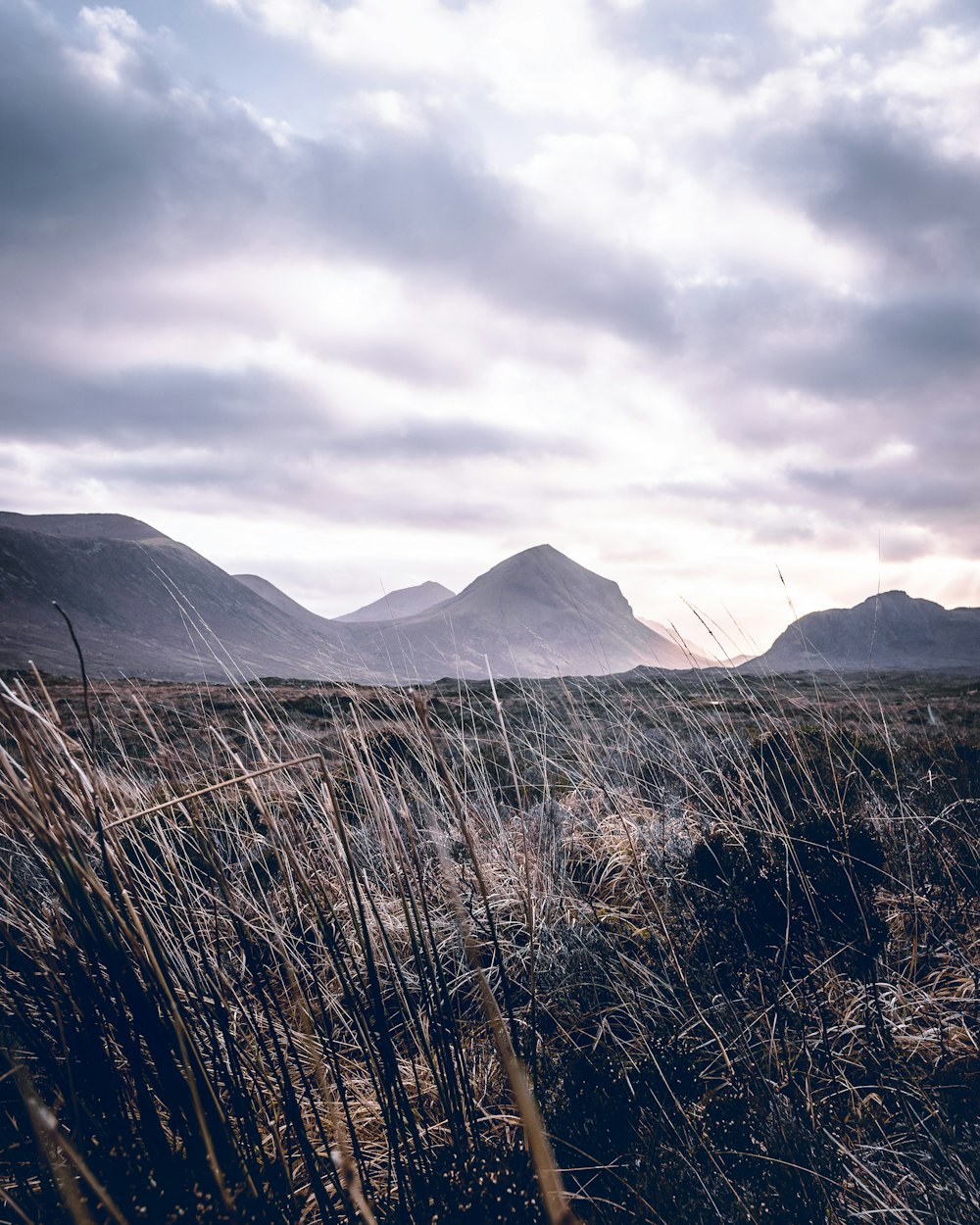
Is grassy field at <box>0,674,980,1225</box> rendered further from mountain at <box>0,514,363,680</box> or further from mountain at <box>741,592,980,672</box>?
mountain at <box>0,514,363,680</box>

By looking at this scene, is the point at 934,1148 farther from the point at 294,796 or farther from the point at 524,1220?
the point at 294,796

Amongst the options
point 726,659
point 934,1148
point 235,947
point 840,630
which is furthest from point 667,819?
point 840,630

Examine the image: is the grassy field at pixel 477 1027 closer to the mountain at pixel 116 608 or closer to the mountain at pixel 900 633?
the mountain at pixel 900 633

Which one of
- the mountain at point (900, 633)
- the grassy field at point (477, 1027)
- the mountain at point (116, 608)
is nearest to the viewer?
the grassy field at point (477, 1027)

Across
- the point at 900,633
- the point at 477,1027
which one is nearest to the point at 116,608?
the point at 900,633

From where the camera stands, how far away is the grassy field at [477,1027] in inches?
45.8

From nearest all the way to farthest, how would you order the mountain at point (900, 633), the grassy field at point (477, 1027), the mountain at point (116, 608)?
A: the grassy field at point (477, 1027)
the mountain at point (900, 633)
the mountain at point (116, 608)

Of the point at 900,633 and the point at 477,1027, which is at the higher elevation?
the point at 900,633

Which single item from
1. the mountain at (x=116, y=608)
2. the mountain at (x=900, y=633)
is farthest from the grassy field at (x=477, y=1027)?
the mountain at (x=116, y=608)

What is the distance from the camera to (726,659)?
3590 mm

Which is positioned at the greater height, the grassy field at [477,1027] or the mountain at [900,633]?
the mountain at [900,633]

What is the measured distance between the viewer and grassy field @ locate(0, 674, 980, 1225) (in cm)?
116

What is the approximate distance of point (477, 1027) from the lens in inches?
86.2

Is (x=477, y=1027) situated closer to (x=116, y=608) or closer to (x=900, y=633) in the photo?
(x=900, y=633)
